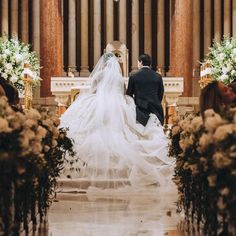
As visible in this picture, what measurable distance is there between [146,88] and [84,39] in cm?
659

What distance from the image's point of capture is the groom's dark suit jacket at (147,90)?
14.2 m

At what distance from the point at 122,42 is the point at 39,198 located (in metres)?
12.8

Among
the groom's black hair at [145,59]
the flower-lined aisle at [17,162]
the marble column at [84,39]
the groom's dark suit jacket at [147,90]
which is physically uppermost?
the marble column at [84,39]

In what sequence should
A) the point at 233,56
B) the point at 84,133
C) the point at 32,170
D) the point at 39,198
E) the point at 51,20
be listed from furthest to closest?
the point at 51,20, the point at 233,56, the point at 84,133, the point at 39,198, the point at 32,170

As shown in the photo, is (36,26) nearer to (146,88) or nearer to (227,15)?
(227,15)

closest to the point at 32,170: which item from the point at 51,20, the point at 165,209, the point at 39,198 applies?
the point at 39,198

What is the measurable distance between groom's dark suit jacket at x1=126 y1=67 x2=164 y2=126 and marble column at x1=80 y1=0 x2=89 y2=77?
243 inches

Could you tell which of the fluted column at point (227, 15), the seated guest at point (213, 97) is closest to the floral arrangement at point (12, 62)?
the fluted column at point (227, 15)

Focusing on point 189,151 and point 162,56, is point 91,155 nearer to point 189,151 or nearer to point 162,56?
point 189,151

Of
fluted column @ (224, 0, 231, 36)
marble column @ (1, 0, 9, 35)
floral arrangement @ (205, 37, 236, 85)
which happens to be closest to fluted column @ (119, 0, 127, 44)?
fluted column @ (224, 0, 231, 36)

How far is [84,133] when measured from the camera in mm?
13094

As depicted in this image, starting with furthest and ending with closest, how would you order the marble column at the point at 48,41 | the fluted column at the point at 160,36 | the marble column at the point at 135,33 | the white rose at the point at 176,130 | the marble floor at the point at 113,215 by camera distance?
1. the fluted column at the point at 160,36
2. the marble column at the point at 135,33
3. the marble column at the point at 48,41
4. the white rose at the point at 176,130
5. the marble floor at the point at 113,215

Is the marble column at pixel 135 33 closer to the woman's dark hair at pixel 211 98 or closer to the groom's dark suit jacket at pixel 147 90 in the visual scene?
the groom's dark suit jacket at pixel 147 90

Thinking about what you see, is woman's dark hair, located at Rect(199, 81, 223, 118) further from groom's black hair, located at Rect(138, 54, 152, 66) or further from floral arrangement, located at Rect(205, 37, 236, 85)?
floral arrangement, located at Rect(205, 37, 236, 85)
